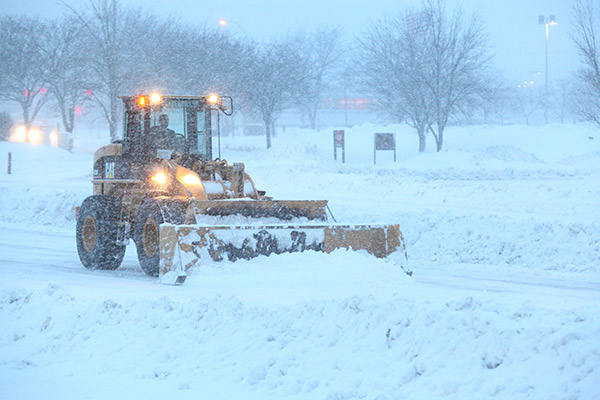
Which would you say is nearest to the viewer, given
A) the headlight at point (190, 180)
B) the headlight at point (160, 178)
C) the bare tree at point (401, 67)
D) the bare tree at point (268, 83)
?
the headlight at point (190, 180)

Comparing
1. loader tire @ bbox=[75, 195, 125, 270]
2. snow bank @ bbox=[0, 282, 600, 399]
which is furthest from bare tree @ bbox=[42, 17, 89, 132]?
snow bank @ bbox=[0, 282, 600, 399]

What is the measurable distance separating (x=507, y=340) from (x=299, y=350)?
5.29 feet

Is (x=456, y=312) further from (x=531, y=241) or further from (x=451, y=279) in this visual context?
(x=531, y=241)

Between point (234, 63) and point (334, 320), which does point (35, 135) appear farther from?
point (334, 320)

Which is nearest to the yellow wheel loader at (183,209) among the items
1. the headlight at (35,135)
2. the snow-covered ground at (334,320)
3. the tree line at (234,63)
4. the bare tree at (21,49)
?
the snow-covered ground at (334,320)

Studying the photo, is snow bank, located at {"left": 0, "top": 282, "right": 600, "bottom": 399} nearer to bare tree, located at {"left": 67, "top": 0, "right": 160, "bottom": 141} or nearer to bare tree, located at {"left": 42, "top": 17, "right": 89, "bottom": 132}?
bare tree, located at {"left": 67, "top": 0, "right": 160, "bottom": 141}

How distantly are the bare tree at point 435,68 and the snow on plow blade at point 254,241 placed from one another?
92.4 ft

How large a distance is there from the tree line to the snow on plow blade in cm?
2045

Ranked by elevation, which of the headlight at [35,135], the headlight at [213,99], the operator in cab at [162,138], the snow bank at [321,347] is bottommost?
the snow bank at [321,347]

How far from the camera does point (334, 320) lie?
21.9ft

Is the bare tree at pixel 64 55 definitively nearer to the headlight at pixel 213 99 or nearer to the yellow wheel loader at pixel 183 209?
the yellow wheel loader at pixel 183 209

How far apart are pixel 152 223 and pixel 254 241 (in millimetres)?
→ 1490

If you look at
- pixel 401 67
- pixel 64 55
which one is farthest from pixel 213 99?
pixel 64 55

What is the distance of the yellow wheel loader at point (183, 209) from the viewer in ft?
32.7
